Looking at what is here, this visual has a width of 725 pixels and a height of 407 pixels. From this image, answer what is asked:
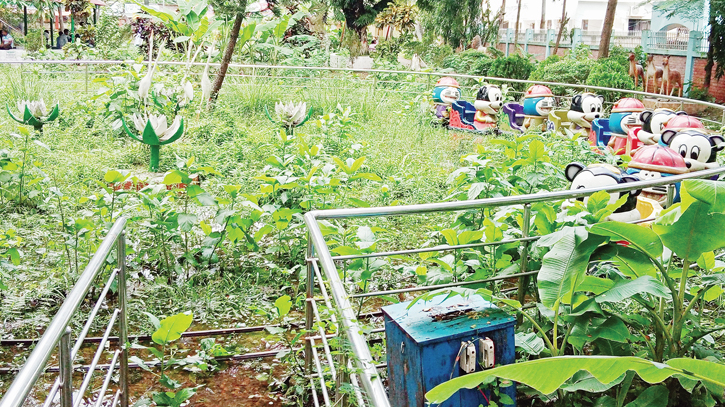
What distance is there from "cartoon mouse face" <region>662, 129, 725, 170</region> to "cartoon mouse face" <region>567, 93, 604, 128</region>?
3510 millimetres

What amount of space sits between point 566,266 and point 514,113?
27.9 ft

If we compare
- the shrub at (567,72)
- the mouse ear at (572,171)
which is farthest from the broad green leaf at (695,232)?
the shrub at (567,72)

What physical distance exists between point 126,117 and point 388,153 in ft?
11.7

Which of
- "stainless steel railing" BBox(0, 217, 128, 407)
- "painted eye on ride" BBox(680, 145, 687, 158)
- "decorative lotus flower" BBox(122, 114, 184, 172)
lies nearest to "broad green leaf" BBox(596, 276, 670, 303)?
"stainless steel railing" BBox(0, 217, 128, 407)

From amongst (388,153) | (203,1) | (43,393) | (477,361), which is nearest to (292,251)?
(43,393)

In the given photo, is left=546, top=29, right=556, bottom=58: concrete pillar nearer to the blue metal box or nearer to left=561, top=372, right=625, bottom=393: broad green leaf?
the blue metal box

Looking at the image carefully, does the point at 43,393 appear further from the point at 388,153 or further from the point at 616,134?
the point at 616,134

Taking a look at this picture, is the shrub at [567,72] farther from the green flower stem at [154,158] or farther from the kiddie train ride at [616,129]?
the green flower stem at [154,158]

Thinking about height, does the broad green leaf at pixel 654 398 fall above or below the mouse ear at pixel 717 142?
below

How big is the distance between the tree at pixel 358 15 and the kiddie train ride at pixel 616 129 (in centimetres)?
934

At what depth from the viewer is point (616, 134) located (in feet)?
29.1

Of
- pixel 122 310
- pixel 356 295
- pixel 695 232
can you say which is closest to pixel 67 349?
pixel 122 310

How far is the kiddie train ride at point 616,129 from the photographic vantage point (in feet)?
15.7

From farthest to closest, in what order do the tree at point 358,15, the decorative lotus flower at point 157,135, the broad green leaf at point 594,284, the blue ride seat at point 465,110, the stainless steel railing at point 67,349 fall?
1. the tree at point 358,15
2. the blue ride seat at point 465,110
3. the decorative lotus flower at point 157,135
4. the broad green leaf at point 594,284
5. the stainless steel railing at point 67,349
